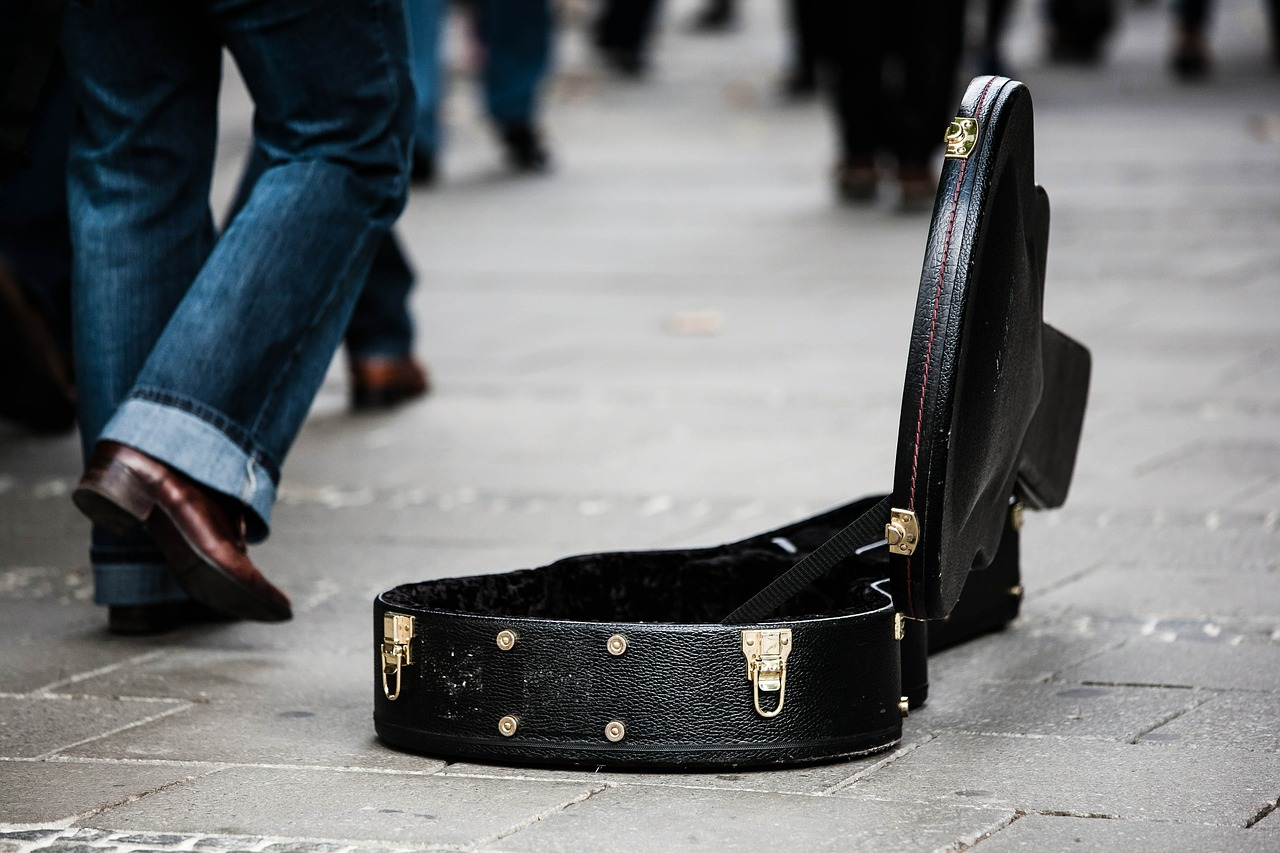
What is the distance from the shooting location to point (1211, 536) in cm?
350

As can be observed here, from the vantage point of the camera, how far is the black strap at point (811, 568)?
2314 millimetres

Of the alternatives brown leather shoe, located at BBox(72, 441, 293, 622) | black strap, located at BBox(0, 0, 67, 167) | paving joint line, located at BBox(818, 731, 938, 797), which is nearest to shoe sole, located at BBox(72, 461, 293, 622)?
brown leather shoe, located at BBox(72, 441, 293, 622)

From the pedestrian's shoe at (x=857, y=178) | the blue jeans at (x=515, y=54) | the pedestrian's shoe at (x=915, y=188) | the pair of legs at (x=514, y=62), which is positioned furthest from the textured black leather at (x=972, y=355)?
the blue jeans at (x=515, y=54)

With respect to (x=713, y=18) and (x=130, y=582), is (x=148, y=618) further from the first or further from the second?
(x=713, y=18)

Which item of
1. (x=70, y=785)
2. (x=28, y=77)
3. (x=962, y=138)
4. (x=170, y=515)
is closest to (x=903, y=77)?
(x=28, y=77)

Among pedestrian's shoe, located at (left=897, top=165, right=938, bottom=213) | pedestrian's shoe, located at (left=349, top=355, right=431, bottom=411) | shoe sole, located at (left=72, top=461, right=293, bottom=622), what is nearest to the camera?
shoe sole, located at (left=72, top=461, right=293, bottom=622)

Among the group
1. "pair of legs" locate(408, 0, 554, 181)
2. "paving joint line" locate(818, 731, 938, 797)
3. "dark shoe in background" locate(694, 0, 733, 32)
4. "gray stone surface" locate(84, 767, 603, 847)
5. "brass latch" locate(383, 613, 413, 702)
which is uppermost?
"brass latch" locate(383, 613, 413, 702)

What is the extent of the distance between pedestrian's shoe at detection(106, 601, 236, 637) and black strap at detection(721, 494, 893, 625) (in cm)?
96

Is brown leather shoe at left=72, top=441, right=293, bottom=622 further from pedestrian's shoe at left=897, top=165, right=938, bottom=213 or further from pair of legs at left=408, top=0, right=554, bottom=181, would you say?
pair of legs at left=408, top=0, right=554, bottom=181

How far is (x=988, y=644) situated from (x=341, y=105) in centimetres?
123

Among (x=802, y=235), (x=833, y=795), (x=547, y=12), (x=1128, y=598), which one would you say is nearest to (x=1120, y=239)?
(x=802, y=235)

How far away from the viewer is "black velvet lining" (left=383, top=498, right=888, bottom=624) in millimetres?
2617

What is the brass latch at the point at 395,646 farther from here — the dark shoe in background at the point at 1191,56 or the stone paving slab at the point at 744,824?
the dark shoe in background at the point at 1191,56

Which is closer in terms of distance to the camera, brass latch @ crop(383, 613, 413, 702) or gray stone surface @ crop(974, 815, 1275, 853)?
gray stone surface @ crop(974, 815, 1275, 853)
